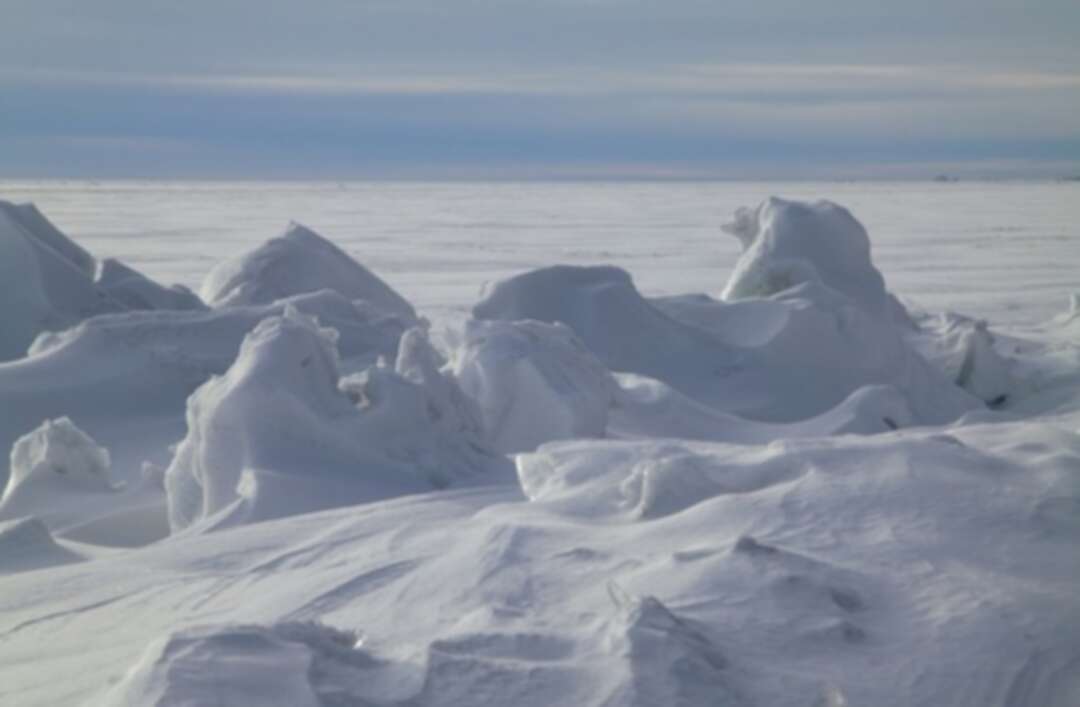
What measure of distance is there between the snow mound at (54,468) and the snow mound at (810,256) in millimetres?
5992

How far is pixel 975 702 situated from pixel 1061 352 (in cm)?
806

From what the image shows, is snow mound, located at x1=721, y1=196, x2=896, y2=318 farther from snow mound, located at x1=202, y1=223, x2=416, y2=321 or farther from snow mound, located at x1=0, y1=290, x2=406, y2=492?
snow mound, located at x1=0, y1=290, x2=406, y2=492

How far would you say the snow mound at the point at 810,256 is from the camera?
10.5m

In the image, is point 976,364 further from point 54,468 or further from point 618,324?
point 54,468

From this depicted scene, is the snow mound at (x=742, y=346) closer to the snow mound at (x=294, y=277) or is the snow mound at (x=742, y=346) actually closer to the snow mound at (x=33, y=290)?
the snow mound at (x=294, y=277)

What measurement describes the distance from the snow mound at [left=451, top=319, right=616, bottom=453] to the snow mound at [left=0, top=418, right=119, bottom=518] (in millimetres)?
1765

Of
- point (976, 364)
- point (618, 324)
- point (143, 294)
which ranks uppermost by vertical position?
point (143, 294)

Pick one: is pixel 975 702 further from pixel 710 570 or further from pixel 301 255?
pixel 301 255

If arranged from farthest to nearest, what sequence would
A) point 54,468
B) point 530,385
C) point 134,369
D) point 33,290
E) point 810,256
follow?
point 810,256 < point 33,290 < point 134,369 < point 530,385 < point 54,468

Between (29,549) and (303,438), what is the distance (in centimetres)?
124

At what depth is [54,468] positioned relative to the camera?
19.1 feet

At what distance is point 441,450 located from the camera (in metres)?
5.73

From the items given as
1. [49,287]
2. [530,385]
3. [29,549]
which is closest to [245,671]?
[29,549]

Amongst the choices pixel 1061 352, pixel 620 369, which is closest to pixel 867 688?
pixel 620 369
